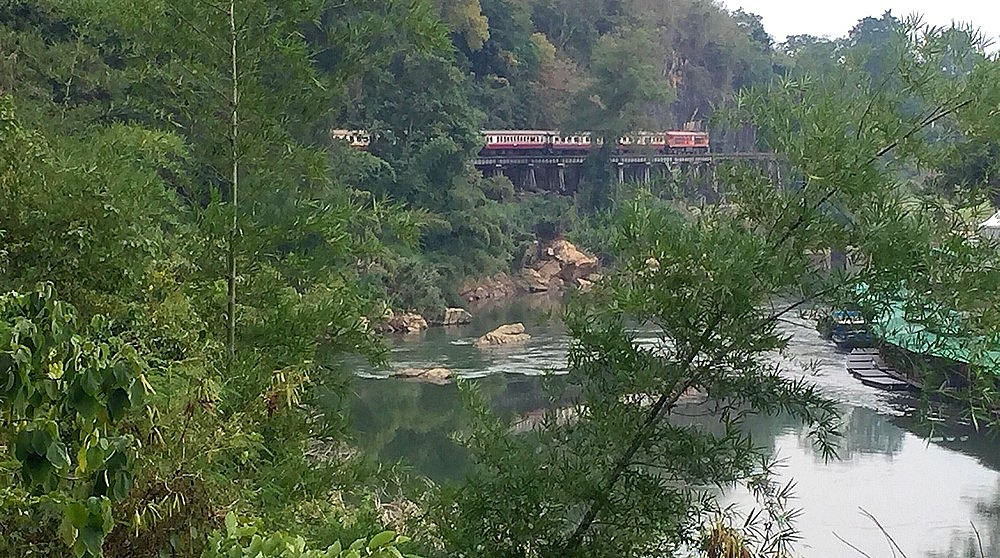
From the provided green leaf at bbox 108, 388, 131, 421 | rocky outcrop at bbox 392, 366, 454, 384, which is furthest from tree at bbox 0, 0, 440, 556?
rocky outcrop at bbox 392, 366, 454, 384

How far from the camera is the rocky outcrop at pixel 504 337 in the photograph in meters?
9.70

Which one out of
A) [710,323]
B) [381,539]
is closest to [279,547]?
[381,539]

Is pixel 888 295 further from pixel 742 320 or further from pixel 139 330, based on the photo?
pixel 139 330

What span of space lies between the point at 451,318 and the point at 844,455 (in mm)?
5873

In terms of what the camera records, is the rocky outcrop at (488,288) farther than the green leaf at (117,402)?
Yes

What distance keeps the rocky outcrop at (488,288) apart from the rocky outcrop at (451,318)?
0.88m

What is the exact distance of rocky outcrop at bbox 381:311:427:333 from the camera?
10578 millimetres

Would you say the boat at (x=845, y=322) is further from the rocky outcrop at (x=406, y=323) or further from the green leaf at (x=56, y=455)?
the rocky outcrop at (x=406, y=323)

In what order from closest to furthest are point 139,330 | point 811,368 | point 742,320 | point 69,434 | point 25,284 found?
point 69,434
point 25,284
point 139,330
point 742,320
point 811,368

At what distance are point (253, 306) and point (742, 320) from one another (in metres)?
1.08

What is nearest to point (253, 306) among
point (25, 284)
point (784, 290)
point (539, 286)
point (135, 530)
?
point (25, 284)

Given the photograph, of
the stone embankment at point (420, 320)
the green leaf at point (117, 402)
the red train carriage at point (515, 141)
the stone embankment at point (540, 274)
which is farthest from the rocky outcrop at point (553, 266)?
the green leaf at point (117, 402)

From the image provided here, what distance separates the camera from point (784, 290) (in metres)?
2.11

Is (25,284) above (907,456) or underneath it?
above
